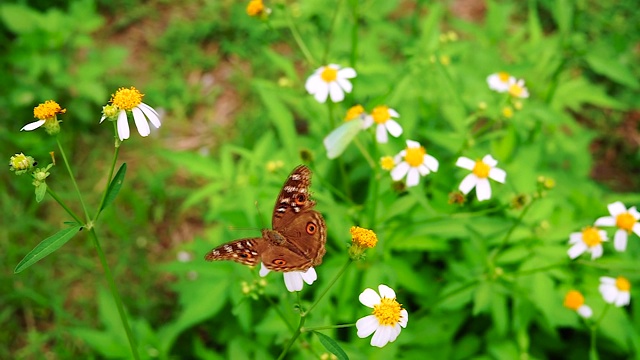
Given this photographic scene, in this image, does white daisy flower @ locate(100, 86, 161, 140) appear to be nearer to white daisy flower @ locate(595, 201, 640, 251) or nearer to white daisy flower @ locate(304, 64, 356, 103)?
white daisy flower @ locate(304, 64, 356, 103)

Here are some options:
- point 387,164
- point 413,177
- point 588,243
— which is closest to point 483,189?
point 413,177

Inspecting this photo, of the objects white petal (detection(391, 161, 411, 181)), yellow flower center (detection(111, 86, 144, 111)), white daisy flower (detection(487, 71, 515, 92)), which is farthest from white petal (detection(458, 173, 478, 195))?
yellow flower center (detection(111, 86, 144, 111))

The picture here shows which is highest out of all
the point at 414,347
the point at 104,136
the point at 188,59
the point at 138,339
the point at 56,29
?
the point at 56,29

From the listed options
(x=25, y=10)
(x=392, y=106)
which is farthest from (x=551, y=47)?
(x=25, y=10)

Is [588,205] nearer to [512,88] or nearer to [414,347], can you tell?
[512,88]

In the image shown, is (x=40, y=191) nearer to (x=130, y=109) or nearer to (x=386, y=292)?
(x=130, y=109)

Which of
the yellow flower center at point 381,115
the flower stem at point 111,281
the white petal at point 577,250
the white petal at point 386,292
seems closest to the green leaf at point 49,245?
the flower stem at point 111,281
